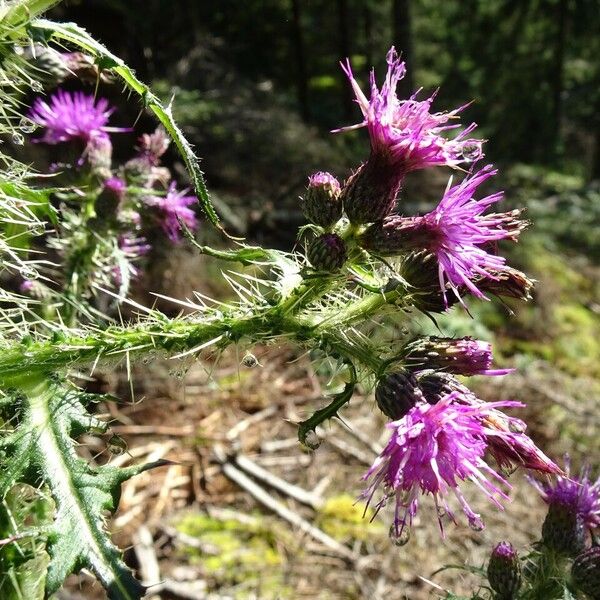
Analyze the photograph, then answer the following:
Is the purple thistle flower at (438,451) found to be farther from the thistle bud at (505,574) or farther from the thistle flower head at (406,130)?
the thistle flower head at (406,130)

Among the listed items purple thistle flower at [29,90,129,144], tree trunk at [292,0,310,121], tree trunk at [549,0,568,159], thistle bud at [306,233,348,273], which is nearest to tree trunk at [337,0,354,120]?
tree trunk at [292,0,310,121]

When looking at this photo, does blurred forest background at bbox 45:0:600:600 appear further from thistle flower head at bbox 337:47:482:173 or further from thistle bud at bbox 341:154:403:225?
thistle flower head at bbox 337:47:482:173

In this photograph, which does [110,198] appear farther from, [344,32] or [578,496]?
[344,32]

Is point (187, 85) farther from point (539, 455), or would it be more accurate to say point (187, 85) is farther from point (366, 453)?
point (539, 455)

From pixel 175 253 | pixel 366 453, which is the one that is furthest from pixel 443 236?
pixel 175 253

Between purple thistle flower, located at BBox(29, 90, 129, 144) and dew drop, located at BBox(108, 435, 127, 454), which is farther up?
Result: purple thistle flower, located at BBox(29, 90, 129, 144)
